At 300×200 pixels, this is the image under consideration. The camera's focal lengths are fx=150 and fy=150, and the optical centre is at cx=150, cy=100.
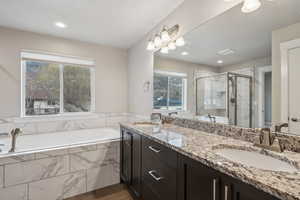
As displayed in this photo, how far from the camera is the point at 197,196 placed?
924 mm

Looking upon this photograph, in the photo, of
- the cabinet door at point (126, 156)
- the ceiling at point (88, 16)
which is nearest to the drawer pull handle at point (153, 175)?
the cabinet door at point (126, 156)

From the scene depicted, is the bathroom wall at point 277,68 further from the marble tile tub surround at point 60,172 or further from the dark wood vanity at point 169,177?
the marble tile tub surround at point 60,172

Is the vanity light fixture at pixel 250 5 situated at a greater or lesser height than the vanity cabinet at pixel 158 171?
greater

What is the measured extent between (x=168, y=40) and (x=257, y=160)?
5.55 ft

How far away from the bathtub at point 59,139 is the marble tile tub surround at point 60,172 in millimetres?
72

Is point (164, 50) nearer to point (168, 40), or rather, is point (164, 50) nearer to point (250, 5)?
point (168, 40)

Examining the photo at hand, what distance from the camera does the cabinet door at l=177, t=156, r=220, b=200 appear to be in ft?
2.66

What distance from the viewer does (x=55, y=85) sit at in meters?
2.90

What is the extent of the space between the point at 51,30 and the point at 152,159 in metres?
2.61

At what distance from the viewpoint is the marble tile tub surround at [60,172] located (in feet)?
5.39

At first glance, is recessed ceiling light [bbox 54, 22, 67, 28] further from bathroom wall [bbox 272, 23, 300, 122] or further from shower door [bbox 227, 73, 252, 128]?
bathroom wall [bbox 272, 23, 300, 122]

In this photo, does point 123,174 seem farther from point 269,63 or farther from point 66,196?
point 269,63

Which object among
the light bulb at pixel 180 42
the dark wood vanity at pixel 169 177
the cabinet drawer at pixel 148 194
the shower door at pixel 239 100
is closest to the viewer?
the dark wood vanity at pixel 169 177

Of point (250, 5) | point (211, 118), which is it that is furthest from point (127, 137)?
point (250, 5)
